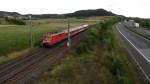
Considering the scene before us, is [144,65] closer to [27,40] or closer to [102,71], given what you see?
[102,71]

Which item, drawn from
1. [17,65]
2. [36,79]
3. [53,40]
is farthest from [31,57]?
[36,79]

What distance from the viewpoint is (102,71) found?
39625 millimetres

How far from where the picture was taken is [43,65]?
1657 inches

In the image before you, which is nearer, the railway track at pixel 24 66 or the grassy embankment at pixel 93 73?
the grassy embankment at pixel 93 73

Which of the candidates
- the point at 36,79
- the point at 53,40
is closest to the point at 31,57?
the point at 53,40

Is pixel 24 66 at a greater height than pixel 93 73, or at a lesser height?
lesser

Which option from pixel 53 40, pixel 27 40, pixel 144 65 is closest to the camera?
pixel 144 65

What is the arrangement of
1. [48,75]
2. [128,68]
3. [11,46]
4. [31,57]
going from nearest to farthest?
[48,75]
[128,68]
[31,57]
[11,46]

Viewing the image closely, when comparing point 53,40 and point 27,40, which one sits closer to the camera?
point 53,40

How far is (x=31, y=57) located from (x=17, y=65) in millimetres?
7495

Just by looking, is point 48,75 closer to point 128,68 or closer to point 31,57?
point 128,68

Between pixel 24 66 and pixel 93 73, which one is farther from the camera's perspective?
pixel 24 66

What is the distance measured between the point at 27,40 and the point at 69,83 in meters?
39.2

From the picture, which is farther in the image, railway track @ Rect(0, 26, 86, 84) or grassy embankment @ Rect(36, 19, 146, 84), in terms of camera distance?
railway track @ Rect(0, 26, 86, 84)
